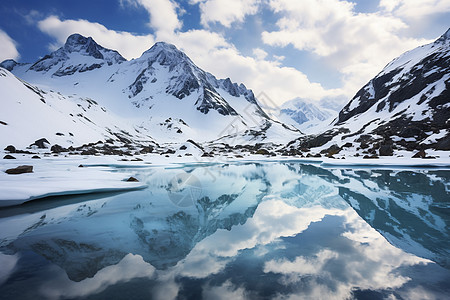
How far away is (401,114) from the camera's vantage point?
4847 centimetres

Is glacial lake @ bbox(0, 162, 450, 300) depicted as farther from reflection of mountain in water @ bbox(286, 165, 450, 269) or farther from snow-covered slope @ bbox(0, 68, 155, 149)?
snow-covered slope @ bbox(0, 68, 155, 149)

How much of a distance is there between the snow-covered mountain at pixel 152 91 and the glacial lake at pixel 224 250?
295 feet

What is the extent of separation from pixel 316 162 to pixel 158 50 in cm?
20329

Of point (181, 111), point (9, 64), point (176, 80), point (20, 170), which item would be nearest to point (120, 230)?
point (20, 170)

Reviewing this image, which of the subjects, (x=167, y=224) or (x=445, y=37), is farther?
(x=445, y=37)

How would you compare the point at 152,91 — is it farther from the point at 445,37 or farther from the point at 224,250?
the point at 224,250

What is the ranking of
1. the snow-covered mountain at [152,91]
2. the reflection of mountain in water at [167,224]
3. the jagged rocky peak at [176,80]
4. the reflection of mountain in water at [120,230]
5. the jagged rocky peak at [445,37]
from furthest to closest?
the jagged rocky peak at [176,80] < the snow-covered mountain at [152,91] < the jagged rocky peak at [445,37] < the reflection of mountain in water at [167,224] < the reflection of mountain in water at [120,230]

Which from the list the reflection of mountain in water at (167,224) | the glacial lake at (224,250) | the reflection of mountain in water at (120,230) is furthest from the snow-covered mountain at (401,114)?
the reflection of mountain in water at (120,230)

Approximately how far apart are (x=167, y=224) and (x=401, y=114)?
60.7 m

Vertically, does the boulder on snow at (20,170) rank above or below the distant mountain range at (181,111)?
below

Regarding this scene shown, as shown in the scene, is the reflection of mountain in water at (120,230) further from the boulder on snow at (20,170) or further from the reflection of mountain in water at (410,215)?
the boulder on snow at (20,170)

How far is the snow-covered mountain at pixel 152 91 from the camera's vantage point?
121 meters

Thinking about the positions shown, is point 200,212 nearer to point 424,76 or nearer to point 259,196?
point 259,196

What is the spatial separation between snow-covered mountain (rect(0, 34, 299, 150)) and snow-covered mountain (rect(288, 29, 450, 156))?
40.6 m
